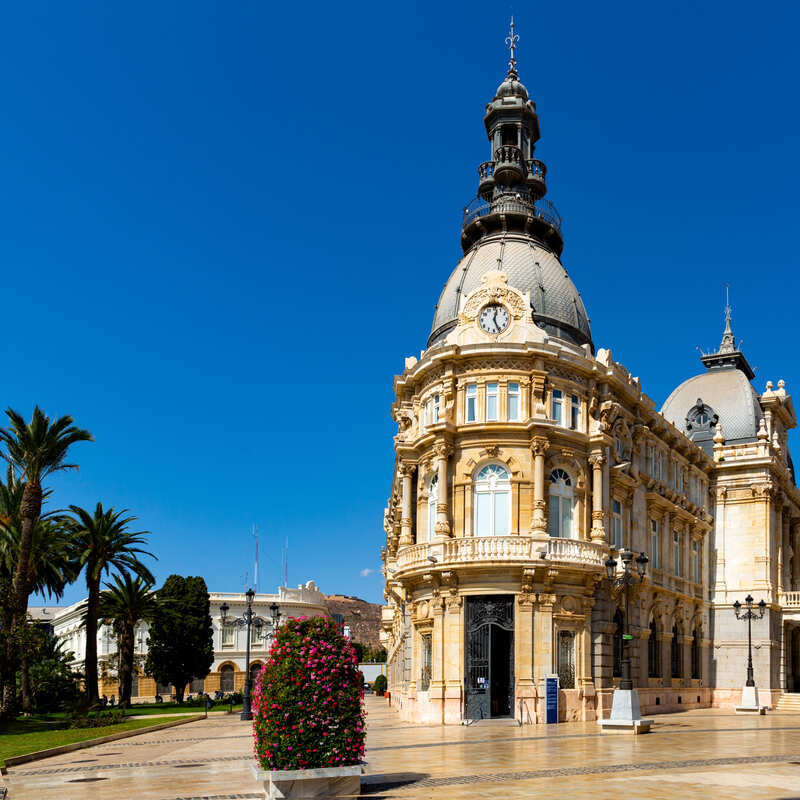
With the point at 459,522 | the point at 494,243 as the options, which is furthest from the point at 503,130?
the point at 459,522

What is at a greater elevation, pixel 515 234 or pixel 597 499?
pixel 515 234

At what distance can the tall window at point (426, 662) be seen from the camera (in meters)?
38.0

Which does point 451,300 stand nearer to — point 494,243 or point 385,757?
point 494,243

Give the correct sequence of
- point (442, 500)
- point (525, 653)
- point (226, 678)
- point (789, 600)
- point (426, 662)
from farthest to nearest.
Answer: point (226, 678)
point (789, 600)
point (426, 662)
point (442, 500)
point (525, 653)

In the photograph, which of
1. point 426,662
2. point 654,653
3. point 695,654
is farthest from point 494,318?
point 695,654

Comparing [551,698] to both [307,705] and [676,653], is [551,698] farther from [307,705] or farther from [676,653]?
[307,705]

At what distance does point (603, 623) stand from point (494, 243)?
18.7 metres

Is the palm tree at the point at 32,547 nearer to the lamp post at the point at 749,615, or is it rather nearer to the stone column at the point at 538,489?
the stone column at the point at 538,489

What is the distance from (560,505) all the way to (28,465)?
2460cm

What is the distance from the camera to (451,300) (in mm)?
44281

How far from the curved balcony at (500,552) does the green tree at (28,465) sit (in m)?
18.2

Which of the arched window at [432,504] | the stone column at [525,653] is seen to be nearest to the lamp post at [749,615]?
the stone column at [525,653]

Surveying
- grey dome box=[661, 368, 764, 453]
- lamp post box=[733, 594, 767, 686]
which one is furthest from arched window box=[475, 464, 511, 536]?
grey dome box=[661, 368, 764, 453]

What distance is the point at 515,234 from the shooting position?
152 ft
